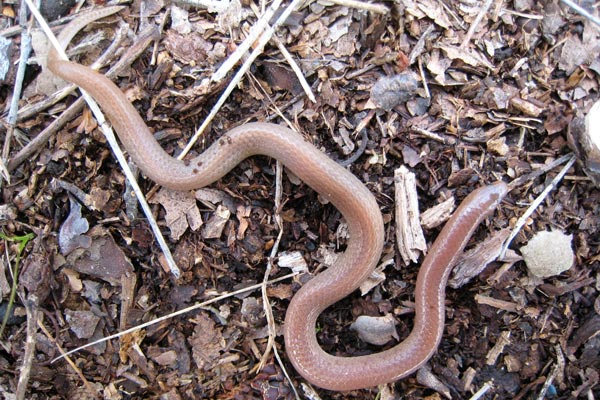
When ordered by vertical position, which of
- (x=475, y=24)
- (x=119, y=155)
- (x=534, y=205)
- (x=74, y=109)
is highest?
(x=475, y=24)

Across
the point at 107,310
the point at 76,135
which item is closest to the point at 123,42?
the point at 76,135

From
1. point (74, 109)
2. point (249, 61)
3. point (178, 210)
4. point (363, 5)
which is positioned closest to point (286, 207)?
point (178, 210)

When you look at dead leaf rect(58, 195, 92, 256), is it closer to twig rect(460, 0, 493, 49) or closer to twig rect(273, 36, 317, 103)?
twig rect(273, 36, 317, 103)

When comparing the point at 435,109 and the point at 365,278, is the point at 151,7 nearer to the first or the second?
the point at 435,109

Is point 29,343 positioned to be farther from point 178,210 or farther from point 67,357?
point 178,210

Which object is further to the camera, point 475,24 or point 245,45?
point 475,24

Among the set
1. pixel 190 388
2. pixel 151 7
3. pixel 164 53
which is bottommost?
pixel 190 388
